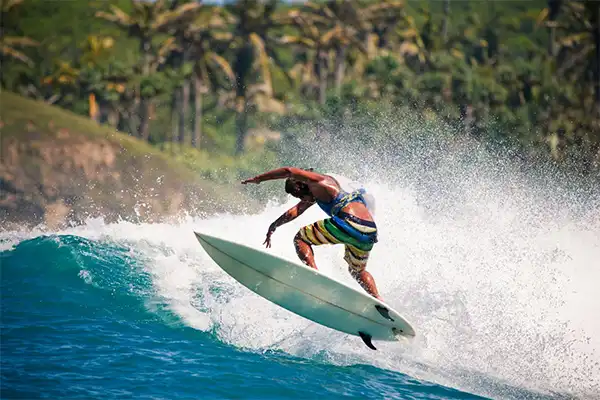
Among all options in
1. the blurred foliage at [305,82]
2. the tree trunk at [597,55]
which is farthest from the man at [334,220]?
the tree trunk at [597,55]

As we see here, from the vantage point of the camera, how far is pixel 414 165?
20.4 m

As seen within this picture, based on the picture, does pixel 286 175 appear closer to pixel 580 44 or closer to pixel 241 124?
pixel 241 124

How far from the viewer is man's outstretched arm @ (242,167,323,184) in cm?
691

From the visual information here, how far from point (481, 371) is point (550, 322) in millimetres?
1677

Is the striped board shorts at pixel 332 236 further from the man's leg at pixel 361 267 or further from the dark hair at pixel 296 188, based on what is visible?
the dark hair at pixel 296 188

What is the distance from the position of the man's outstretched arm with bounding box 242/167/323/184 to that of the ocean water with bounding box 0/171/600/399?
175 cm

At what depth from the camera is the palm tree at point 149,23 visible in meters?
34.0

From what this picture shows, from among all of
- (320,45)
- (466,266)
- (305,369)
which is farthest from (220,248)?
(320,45)

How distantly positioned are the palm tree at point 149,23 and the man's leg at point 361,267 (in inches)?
1071

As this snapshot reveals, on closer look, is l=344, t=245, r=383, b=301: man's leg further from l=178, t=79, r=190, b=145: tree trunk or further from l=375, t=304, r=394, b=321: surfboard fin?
l=178, t=79, r=190, b=145: tree trunk

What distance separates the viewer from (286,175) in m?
6.95

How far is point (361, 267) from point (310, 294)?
2.18 feet

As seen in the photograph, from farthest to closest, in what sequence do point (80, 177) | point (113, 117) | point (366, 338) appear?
point (113, 117) < point (80, 177) < point (366, 338)

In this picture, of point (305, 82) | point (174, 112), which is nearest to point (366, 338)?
point (174, 112)
